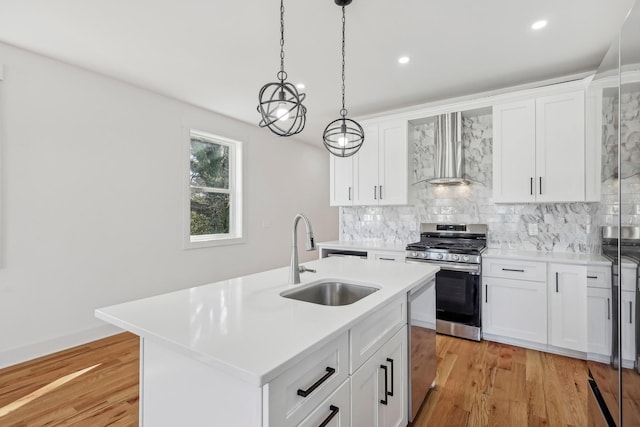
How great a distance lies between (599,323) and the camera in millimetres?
1445

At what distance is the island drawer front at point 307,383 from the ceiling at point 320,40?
83.4 inches

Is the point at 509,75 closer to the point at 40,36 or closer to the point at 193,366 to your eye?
the point at 193,366

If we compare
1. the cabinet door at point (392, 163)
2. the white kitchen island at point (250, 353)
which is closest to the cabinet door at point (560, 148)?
the cabinet door at point (392, 163)

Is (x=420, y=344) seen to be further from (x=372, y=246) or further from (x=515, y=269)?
(x=372, y=246)

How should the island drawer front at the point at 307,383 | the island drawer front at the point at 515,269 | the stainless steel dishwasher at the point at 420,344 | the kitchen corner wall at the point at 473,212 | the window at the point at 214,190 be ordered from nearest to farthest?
the island drawer front at the point at 307,383 → the stainless steel dishwasher at the point at 420,344 → the island drawer front at the point at 515,269 → the kitchen corner wall at the point at 473,212 → the window at the point at 214,190

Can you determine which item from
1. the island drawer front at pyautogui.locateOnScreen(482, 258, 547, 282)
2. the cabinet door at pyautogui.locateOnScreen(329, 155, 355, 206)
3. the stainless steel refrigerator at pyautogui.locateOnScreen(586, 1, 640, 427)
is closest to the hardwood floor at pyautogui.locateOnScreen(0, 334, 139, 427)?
the stainless steel refrigerator at pyautogui.locateOnScreen(586, 1, 640, 427)

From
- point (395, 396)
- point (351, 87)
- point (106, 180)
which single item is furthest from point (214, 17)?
point (395, 396)

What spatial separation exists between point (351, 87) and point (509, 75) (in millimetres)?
1558

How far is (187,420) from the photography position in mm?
1103

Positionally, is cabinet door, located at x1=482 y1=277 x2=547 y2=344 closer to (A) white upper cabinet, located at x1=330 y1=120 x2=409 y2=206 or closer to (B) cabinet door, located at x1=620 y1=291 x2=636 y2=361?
(A) white upper cabinet, located at x1=330 y1=120 x2=409 y2=206

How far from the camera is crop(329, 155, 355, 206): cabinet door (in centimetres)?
442

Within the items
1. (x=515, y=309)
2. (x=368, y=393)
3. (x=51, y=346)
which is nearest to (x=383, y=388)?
(x=368, y=393)

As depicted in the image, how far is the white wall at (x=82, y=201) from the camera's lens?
105 inches

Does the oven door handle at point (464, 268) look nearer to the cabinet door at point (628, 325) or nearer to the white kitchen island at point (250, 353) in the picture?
the white kitchen island at point (250, 353)
